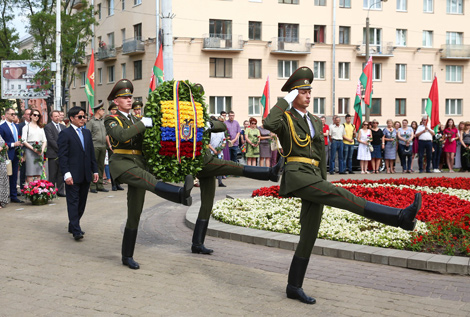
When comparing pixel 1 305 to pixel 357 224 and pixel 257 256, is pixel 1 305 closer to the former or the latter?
pixel 257 256

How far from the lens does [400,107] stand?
53.7 m

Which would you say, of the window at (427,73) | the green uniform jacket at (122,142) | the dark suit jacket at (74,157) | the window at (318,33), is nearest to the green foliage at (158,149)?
the green uniform jacket at (122,142)

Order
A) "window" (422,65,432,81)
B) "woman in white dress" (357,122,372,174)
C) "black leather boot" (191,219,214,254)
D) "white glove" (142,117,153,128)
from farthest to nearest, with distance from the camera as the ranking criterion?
"window" (422,65,432,81) → "woman in white dress" (357,122,372,174) → "black leather boot" (191,219,214,254) → "white glove" (142,117,153,128)

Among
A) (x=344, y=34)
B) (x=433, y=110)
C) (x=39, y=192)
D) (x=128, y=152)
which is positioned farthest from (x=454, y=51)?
(x=128, y=152)

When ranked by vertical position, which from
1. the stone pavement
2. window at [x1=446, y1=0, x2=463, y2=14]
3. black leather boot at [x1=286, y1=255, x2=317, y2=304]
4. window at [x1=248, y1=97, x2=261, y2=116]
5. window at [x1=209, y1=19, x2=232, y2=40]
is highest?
window at [x1=446, y1=0, x2=463, y2=14]

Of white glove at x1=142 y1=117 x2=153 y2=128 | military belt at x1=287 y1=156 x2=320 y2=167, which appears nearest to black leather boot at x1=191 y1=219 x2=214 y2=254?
white glove at x1=142 y1=117 x2=153 y2=128

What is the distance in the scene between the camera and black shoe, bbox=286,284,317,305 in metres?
5.81

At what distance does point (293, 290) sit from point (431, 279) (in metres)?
1.86

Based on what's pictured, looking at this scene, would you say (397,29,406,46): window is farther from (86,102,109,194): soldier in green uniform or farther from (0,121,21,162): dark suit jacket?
(0,121,21,162): dark suit jacket

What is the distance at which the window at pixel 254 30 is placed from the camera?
48.3 meters

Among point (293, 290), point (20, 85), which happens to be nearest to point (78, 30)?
point (20, 85)

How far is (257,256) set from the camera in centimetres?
796

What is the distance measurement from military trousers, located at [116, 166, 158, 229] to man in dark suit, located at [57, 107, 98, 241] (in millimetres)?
1979

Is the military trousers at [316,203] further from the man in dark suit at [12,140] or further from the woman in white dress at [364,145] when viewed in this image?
the woman in white dress at [364,145]
